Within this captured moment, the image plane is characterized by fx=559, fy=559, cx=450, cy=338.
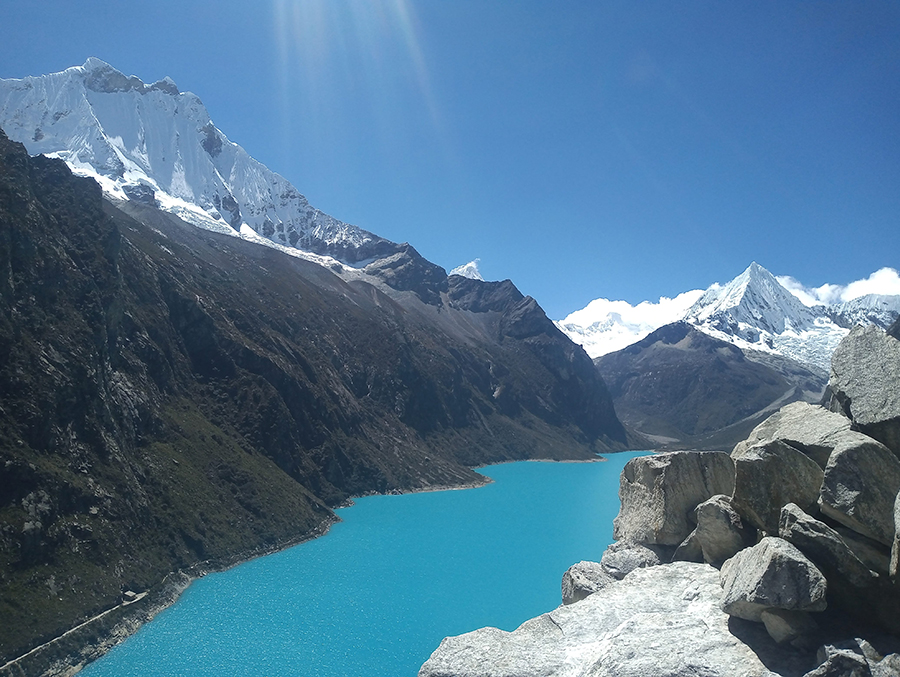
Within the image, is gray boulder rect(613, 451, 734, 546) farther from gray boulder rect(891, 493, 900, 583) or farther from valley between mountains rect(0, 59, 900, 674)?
valley between mountains rect(0, 59, 900, 674)

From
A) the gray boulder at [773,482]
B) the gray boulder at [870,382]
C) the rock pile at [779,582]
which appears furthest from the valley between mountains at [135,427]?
the gray boulder at [870,382]

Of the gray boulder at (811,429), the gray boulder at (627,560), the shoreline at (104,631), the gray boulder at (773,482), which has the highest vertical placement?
the gray boulder at (811,429)

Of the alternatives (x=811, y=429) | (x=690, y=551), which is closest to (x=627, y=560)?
(x=690, y=551)

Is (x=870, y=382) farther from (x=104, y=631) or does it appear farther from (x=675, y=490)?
(x=104, y=631)

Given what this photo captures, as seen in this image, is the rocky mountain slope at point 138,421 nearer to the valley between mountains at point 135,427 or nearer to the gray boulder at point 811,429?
the valley between mountains at point 135,427

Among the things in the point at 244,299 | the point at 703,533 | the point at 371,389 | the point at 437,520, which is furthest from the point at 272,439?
the point at 703,533

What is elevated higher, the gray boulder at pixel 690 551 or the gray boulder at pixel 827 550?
the gray boulder at pixel 827 550
